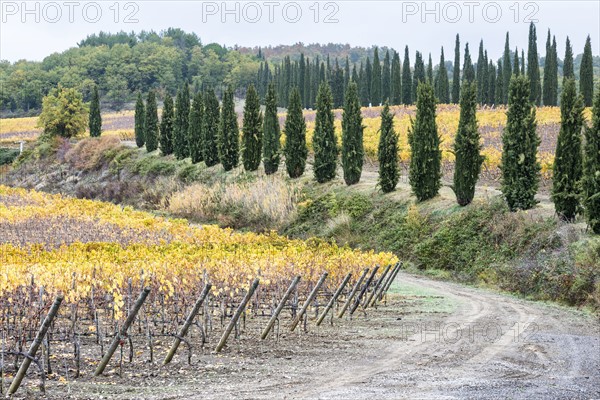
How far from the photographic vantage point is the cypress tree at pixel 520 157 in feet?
81.1

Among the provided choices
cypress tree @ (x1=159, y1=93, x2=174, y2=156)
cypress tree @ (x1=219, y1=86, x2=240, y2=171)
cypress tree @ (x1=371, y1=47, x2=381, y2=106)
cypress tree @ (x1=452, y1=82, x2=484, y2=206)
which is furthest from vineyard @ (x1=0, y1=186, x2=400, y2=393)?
cypress tree @ (x1=371, y1=47, x2=381, y2=106)

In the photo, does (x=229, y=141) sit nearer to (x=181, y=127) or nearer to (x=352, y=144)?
(x=181, y=127)

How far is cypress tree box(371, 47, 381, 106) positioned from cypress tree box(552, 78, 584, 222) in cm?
5081

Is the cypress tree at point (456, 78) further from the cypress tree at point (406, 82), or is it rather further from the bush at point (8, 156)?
the bush at point (8, 156)

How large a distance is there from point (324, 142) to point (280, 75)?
59719 mm

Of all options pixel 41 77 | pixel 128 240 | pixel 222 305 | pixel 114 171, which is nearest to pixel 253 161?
pixel 114 171

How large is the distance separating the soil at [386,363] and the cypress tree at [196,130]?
2963 cm

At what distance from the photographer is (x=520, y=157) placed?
24734 mm

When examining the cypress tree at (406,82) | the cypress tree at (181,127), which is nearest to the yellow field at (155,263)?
the cypress tree at (181,127)

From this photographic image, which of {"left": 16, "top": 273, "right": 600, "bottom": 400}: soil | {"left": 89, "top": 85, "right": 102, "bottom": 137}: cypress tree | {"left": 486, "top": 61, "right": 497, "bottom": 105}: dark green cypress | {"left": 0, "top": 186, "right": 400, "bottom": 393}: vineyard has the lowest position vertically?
{"left": 16, "top": 273, "right": 600, "bottom": 400}: soil

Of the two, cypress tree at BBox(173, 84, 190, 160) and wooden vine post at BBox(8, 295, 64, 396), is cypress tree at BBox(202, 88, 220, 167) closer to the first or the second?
cypress tree at BBox(173, 84, 190, 160)

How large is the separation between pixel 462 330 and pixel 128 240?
39.8 ft

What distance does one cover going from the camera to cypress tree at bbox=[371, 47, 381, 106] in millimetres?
73625

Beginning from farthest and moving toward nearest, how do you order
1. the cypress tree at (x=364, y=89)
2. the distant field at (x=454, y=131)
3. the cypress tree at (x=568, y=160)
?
the cypress tree at (x=364, y=89)
the distant field at (x=454, y=131)
the cypress tree at (x=568, y=160)
